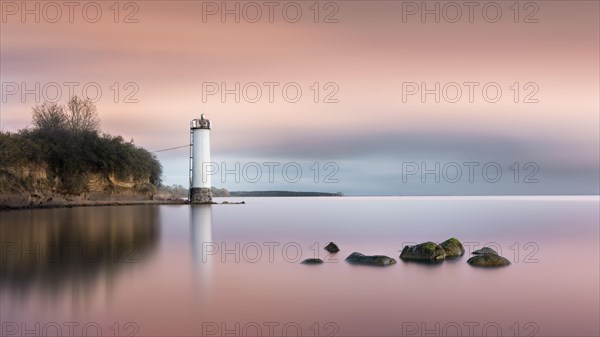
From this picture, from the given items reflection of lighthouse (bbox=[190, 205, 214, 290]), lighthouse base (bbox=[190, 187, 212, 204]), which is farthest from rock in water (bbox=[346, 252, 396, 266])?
lighthouse base (bbox=[190, 187, 212, 204])

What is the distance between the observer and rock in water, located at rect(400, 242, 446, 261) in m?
18.4

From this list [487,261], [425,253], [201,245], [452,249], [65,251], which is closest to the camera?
[487,261]

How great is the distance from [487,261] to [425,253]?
1.96m

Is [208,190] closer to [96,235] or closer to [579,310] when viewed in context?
[96,235]

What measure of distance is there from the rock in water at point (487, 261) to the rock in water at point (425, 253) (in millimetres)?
1084

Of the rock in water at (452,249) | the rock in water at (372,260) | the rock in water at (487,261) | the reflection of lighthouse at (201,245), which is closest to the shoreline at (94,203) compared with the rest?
the reflection of lighthouse at (201,245)

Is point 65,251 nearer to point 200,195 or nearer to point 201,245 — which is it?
point 201,245

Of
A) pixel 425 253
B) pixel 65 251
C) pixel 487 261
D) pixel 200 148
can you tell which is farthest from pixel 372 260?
pixel 200 148

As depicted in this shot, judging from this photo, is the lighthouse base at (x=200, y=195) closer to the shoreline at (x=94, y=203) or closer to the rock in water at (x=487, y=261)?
the shoreline at (x=94, y=203)

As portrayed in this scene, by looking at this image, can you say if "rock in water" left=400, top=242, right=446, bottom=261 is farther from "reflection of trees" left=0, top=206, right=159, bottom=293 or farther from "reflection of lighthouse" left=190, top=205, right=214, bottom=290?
"reflection of trees" left=0, top=206, right=159, bottom=293

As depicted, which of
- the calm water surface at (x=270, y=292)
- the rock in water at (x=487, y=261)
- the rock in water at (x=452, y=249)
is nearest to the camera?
the calm water surface at (x=270, y=292)

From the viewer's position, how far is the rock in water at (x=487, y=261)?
17.2m

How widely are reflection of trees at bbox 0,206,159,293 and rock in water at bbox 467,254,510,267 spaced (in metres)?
10.5

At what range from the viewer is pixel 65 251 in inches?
771
